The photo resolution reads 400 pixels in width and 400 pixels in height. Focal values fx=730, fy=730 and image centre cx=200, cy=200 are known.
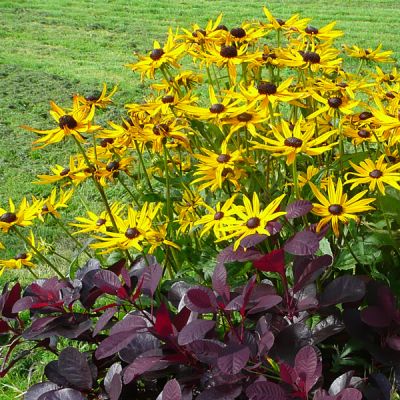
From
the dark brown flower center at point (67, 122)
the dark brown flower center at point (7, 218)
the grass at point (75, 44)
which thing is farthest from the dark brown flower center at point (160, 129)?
the grass at point (75, 44)

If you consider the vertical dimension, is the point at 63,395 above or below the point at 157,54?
below

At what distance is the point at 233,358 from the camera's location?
4.66 ft

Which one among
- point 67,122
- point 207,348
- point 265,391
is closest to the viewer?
point 265,391

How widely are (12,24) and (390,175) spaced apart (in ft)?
31.0

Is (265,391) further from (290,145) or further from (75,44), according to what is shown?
(75,44)

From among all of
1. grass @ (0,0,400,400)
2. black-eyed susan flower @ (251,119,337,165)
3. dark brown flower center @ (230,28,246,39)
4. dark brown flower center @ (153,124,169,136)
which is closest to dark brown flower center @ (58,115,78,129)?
dark brown flower center @ (153,124,169,136)

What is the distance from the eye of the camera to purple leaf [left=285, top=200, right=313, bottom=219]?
161cm

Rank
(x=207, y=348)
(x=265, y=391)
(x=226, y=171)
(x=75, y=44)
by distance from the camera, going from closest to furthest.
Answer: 1. (x=265, y=391)
2. (x=207, y=348)
3. (x=226, y=171)
4. (x=75, y=44)

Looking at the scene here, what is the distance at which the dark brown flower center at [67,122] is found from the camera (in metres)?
1.83

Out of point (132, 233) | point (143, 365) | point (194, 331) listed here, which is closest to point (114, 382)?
point (143, 365)

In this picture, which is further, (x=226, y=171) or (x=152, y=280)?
(x=226, y=171)

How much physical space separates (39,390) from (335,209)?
0.81m

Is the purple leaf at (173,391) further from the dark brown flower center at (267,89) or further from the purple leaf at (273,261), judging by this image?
the dark brown flower center at (267,89)

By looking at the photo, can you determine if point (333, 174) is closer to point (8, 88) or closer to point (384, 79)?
point (384, 79)
